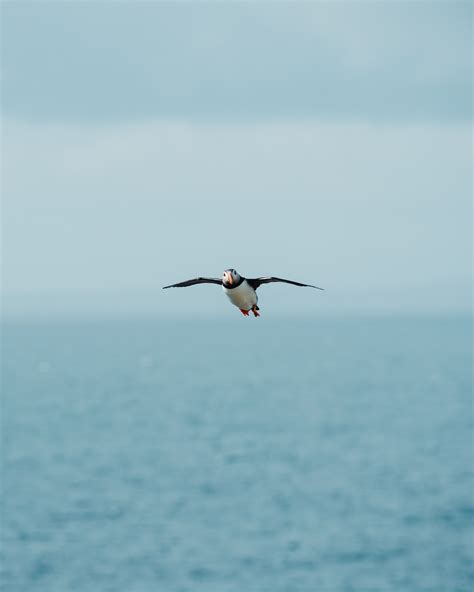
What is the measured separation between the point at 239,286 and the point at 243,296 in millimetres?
392

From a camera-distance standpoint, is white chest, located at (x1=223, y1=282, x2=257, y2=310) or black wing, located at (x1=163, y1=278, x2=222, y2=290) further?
white chest, located at (x1=223, y1=282, x2=257, y2=310)

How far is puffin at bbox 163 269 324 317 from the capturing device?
110 feet

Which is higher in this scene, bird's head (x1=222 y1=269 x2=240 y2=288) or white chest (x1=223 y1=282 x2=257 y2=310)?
bird's head (x1=222 y1=269 x2=240 y2=288)

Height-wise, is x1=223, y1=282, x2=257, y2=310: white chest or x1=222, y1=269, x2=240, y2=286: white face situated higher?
x1=222, y1=269, x2=240, y2=286: white face

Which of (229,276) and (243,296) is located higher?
(229,276)

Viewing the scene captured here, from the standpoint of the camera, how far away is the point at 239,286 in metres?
34.3

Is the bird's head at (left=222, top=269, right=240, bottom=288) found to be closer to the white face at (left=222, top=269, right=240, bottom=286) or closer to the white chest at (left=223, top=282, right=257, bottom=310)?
the white face at (left=222, top=269, right=240, bottom=286)

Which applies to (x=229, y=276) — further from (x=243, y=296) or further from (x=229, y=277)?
(x=243, y=296)

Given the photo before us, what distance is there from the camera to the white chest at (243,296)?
112ft

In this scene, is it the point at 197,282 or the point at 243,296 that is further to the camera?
the point at 243,296

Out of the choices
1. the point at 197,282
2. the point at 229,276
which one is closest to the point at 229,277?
the point at 229,276

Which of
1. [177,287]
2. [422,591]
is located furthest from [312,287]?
[422,591]

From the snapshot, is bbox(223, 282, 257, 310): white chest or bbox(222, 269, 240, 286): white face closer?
bbox(222, 269, 240, 286): white face

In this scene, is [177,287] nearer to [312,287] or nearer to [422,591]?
[312,287]
